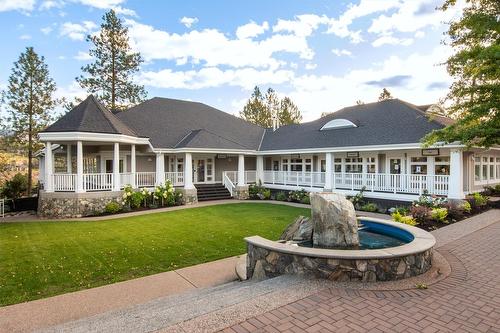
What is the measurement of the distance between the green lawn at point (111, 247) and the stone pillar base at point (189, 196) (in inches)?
144

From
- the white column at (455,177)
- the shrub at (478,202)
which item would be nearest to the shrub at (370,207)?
the white column at (455,177)

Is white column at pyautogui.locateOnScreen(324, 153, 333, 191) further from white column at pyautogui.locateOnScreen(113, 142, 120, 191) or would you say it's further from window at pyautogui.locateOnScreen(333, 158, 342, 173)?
white column at pyautogui.locateOnScreen(113, 142, 120, 191)

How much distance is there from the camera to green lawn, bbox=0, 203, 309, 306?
5871mm

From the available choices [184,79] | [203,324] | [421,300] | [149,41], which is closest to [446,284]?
[421,300]

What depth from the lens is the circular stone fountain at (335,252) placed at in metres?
4.73

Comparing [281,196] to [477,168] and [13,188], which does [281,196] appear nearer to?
[477,168]

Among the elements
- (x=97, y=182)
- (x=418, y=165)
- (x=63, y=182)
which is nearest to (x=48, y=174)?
(x=63, y=182)

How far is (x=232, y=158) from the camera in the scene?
22016 mm

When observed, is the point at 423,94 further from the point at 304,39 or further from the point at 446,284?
the point at 446,284

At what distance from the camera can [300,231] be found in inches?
270

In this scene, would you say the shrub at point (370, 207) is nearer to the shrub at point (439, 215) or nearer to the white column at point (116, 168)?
the shrub at point (439, 215)

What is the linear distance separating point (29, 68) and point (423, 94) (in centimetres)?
3360

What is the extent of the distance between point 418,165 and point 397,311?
13251 millimetres


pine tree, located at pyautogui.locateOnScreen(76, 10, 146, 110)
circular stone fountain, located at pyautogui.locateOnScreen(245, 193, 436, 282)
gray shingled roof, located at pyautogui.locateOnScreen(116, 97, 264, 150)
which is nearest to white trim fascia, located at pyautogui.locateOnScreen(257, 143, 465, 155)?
gray shingled roof, located at pyautogui.locateOnScreen(116, 97, 264, 150)
